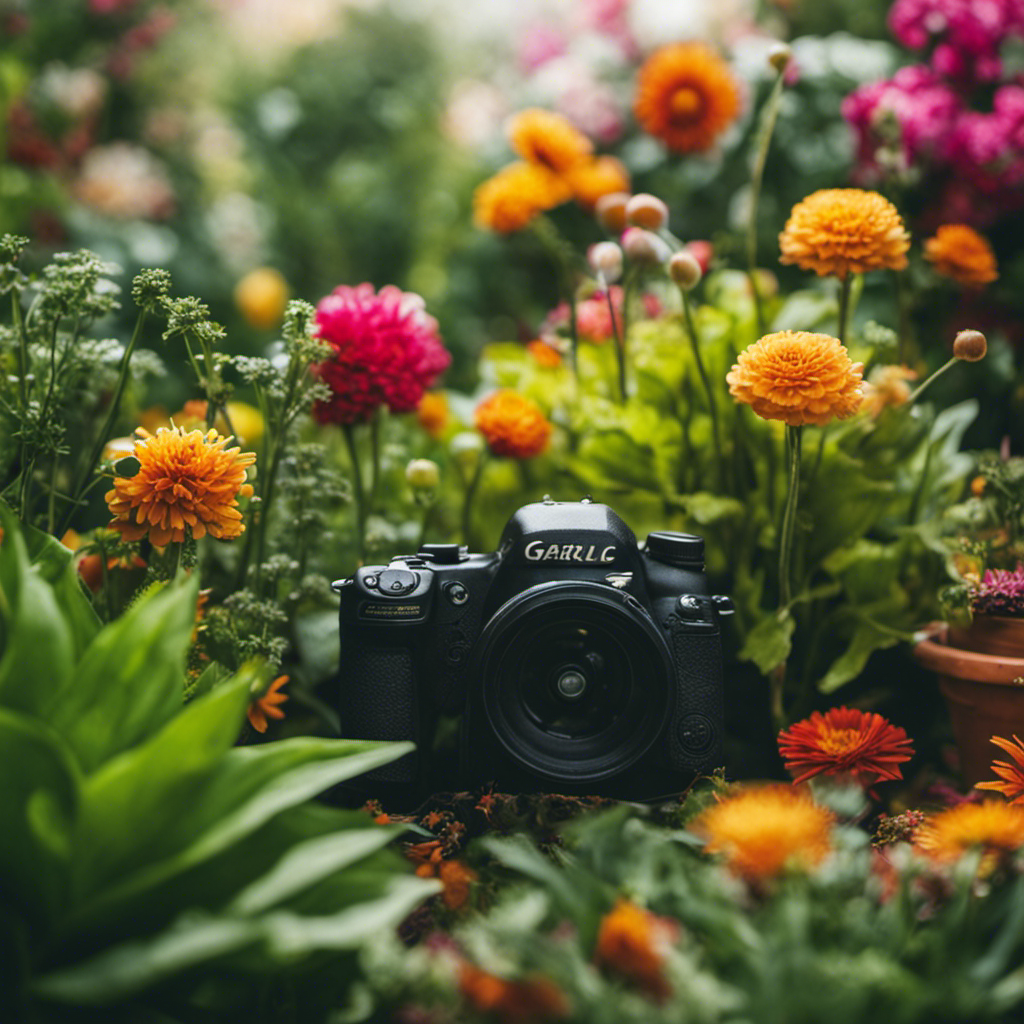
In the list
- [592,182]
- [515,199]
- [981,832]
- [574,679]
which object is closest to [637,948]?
[981,832]

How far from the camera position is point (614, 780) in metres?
0.78

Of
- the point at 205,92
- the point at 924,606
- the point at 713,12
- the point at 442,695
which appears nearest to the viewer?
the point at 442,695

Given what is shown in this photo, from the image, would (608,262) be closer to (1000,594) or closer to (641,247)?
(641,247)

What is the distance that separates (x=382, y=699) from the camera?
0.83m

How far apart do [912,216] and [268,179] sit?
58.3 inches

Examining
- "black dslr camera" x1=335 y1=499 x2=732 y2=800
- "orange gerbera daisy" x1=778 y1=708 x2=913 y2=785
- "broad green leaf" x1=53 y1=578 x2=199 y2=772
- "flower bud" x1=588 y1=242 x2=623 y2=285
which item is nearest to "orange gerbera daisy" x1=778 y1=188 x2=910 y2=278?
"flower bud" x1=588 y1=242 x2=623 y2=285

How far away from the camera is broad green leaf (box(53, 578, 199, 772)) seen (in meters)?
0.54

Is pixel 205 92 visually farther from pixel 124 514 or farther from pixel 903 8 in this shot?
pixel 124 514

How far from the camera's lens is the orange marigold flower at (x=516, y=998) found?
43 centimetres

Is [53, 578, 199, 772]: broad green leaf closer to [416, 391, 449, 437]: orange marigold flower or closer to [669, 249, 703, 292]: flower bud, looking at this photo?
[669, 249, 703, 292]: flower bud

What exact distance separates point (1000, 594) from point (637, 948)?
0.57 meters

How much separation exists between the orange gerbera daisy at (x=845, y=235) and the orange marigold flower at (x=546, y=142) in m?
0.49

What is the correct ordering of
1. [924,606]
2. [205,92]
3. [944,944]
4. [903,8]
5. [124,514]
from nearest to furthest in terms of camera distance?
[944,944]
[124,514]
[924,606]
[903,8]
[205,92]

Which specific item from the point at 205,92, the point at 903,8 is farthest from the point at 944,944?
the point at 205,92
